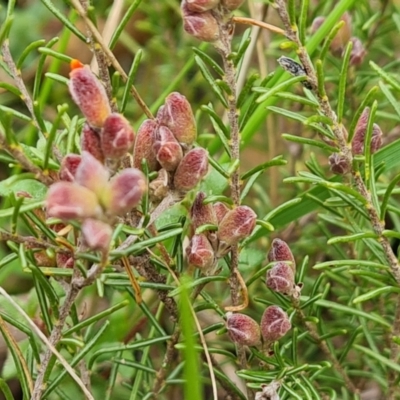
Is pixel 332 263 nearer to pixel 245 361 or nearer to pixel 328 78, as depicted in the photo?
pixel 245 361

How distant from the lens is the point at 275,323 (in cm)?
110

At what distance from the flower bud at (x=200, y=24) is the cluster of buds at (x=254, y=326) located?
0.45 metres

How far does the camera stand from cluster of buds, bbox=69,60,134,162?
2.88 ft

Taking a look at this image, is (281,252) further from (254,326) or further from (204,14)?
(204,14)

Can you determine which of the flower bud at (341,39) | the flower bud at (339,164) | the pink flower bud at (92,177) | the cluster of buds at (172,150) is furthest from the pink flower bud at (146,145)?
the flower bud at (341,39)

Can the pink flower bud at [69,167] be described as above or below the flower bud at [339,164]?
below

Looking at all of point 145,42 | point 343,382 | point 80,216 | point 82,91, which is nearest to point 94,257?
point 80,216

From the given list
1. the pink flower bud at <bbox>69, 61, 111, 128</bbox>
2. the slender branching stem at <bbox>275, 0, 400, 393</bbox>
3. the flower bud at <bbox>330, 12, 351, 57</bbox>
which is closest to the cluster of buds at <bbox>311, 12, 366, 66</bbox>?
the flower bud at <bbox>330, 12, 351, 57</bbox>

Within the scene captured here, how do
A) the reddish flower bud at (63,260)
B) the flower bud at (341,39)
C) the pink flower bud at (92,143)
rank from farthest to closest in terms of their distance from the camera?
the flower bud at (341,39) < the reddish flower bud at (63,260) < the pink flower bud at (92,143)

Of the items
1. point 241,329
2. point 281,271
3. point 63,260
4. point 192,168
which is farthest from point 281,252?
point 63,260

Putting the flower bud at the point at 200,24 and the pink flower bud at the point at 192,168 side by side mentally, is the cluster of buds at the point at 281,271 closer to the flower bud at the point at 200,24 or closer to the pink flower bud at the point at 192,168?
the pink flower bud at the point at 192,168

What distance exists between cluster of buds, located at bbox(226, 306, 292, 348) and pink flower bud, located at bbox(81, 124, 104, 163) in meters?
0.37

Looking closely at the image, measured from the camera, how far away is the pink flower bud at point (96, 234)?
31.9 inches

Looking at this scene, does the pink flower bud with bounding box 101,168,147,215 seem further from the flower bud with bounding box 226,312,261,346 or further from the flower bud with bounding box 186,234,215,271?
the flower bud with bounding box 226,312,261,346
